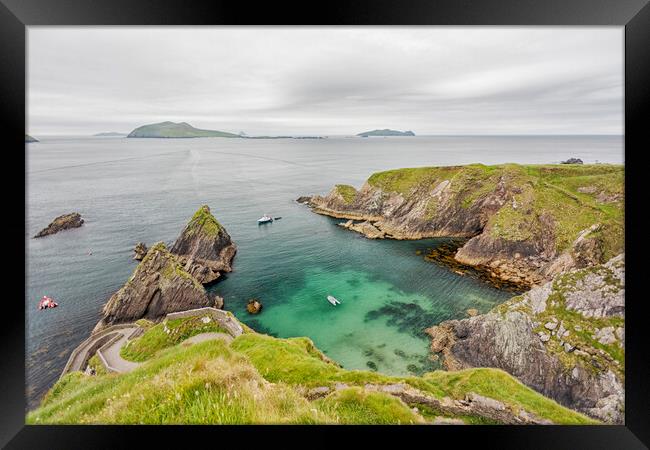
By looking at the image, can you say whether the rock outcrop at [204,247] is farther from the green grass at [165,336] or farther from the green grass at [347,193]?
the green grass at [347,193]

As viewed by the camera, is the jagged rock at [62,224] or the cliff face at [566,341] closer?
the cliff face at [566,341]

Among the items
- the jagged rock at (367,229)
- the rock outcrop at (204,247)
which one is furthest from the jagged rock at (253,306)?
the jagged rock at (367,229)

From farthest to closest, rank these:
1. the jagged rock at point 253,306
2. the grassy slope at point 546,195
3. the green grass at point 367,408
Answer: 1. the grassy slope at point 546,195
2. the jagged rock at point 253,306
3. the green grass at point 367,408

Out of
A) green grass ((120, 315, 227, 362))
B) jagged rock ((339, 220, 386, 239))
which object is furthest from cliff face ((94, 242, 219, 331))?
jagged rock ((339, 220, 386, 239))

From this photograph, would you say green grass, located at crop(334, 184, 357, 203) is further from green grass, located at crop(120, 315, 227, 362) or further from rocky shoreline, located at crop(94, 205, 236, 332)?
green grass, located at crop(120, 315, 227, 362)

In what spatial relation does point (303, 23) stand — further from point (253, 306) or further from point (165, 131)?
point (165, 131)

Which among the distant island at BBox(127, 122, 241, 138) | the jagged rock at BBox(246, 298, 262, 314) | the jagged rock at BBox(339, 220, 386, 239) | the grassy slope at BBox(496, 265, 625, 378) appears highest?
the distant island at BBox(127, 122, 241, 138)

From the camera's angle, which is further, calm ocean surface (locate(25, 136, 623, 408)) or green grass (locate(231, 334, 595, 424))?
calm ocean surface (locate(25, 136, 623, 408))

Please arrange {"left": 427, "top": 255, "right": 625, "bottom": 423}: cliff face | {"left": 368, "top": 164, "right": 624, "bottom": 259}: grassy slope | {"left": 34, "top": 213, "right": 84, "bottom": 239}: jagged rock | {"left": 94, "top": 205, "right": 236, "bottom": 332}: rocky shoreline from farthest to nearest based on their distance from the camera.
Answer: {"left": 34, "top": 213, "right": 84, "bottom": 239}: jagged rock, {"left": 368, "top": 164, "right": 624, "bottom": 259}: grassy slope, {"left": 94, "top": 205, "right": 236, "bottom": 332}: rocky shoreline, {"left": 427, "top": 255, "right": 625, "bottom": 423}: cliff face
